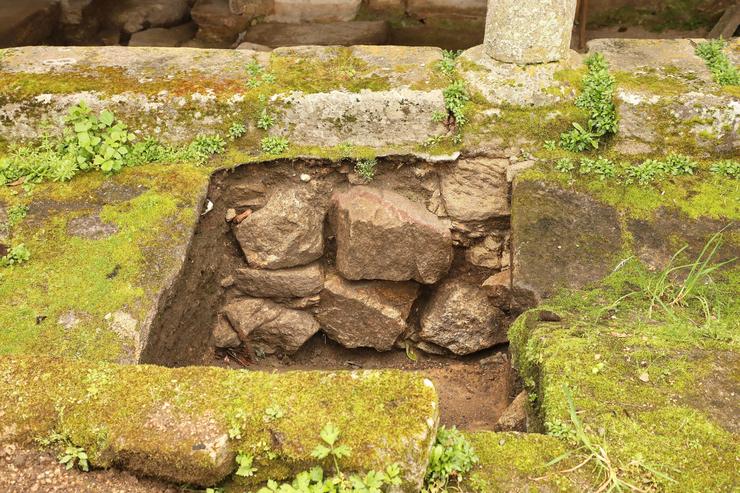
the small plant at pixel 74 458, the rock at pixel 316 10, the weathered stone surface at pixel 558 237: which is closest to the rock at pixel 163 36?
the rock at pixel 316 10

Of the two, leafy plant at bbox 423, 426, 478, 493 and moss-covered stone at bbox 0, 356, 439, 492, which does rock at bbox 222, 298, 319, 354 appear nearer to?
moss-covered stone at bbox 0, 356, 439, 492

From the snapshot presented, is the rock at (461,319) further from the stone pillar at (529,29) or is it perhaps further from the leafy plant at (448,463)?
the leafy plant at (448,463)

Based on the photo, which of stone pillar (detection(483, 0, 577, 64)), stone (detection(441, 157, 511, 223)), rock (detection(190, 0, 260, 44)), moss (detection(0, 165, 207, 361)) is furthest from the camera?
rock (detection(190, 0, 260, 44))

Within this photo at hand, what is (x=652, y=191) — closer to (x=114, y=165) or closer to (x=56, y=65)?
(x=114, y=165)

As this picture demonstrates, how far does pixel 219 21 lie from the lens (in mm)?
7074

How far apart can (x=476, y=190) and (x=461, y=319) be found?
2.75 feet

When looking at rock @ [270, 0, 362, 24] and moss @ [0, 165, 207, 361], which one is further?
rock @ [270, 0, 362, 24]

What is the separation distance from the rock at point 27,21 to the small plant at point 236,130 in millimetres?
3254

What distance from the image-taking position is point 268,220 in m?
4.39

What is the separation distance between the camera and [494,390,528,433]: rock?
10.5 feet

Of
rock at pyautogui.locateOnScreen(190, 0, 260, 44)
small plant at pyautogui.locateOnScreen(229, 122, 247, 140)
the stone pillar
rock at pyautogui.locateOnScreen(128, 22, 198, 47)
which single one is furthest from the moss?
rock at pyautogui.locateOnScreen(190, 0, 260, 44)

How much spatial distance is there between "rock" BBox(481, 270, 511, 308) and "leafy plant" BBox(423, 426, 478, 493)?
1985 mm

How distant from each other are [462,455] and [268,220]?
2375 mm

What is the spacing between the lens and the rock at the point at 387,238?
4277 mm
